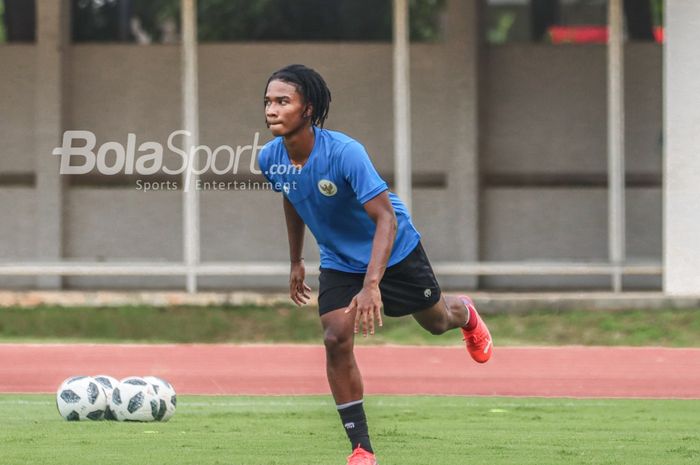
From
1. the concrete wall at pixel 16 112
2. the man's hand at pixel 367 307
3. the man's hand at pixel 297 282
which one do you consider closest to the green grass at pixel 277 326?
the concrete wall at pixel 16 112

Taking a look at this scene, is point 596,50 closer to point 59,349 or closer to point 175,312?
point 175,312

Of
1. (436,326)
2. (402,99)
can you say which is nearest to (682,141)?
(402,99)

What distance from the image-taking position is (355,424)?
293 inches

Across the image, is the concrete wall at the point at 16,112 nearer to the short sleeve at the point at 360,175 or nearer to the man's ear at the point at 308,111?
the man's ear at the point at 308,111

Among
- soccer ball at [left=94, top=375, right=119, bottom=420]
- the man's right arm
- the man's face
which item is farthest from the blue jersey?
soccer ball at [left=94, top=375, right=119, bottom=420]

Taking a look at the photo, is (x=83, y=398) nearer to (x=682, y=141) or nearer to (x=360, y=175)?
(x=360, y=175)

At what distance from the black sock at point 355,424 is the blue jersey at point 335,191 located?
713 millimetres

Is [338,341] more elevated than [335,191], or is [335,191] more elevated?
[335,191]

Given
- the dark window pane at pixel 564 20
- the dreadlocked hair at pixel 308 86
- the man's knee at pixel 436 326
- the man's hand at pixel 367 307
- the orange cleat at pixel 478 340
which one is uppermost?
the dark window pane at pixel 564 20

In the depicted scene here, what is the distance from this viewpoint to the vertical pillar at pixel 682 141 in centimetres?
1778

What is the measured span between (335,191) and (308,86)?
1.72ft

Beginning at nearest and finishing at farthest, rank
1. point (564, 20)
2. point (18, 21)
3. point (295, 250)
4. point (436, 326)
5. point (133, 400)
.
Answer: point (295, 250) < point (436, 326) < point (133, 400) < point (564, 20) < point (18, 21)

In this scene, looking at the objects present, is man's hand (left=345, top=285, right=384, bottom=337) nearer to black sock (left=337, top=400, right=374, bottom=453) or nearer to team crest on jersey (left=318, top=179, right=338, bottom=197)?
black sock (left=337, top=400, right=374, bottom=453)

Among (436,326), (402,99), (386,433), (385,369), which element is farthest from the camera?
(402,99)
